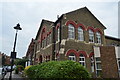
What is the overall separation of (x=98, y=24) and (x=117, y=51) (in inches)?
207

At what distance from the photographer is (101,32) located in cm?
1777

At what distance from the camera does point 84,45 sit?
1547cm

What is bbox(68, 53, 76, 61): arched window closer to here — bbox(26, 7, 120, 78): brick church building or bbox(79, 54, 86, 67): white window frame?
bbox(26, 7, 120, 78): brick church building

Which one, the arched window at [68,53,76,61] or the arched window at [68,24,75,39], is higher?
the arched window at [68,24,75,39]

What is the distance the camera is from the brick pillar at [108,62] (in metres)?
13.6

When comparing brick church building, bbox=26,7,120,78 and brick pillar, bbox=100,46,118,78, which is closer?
brick pillar, bbox=100,46,118,78

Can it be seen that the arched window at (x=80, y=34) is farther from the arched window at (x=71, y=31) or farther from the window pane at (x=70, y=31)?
the window pane at (x=70, y=31)

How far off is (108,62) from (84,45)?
144 inches

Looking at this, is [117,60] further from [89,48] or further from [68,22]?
[68,22]

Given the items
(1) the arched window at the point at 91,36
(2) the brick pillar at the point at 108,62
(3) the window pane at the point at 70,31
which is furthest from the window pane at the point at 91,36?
(3) the window pane at the point at 70,31

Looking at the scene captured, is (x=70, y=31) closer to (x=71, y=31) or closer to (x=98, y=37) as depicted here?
(x=71, y=31)

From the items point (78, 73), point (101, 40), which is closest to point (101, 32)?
point (101, 40)

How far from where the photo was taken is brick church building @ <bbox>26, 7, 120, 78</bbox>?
548 inches

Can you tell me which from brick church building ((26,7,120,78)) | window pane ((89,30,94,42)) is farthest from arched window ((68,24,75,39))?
window pane ((89,30,94,42))
